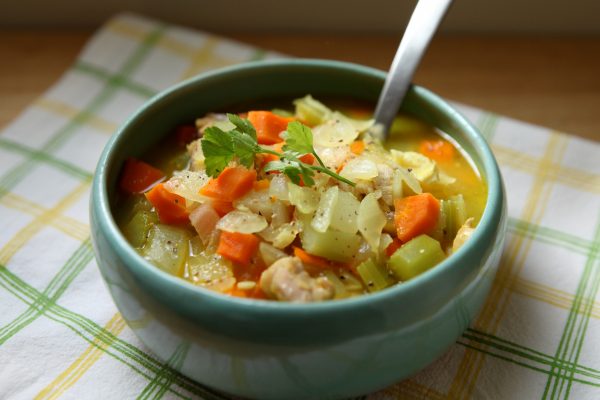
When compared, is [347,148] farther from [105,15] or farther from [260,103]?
[105,15]

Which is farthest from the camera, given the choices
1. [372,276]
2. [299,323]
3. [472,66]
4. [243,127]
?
[472,66]

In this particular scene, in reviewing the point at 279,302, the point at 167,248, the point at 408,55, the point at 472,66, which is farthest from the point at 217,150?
the point at 472,66

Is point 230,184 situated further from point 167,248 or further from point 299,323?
point 299,323

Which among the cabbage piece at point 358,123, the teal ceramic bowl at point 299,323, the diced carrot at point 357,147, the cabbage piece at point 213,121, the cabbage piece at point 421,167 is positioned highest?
the cabbage piece at point 358,123

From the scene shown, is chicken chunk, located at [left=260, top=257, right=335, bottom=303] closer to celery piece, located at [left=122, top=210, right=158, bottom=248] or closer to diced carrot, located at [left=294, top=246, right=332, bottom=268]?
diced carrot, located at [left=294, top=246, right=332, bottom=268]

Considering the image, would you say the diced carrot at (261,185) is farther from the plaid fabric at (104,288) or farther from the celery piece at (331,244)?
the plaid fabric at (104,288)

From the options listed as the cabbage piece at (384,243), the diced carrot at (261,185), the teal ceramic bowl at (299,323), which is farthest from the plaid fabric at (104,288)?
the diced carrot at (261,185)

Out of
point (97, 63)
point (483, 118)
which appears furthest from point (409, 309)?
point (97, 63)
